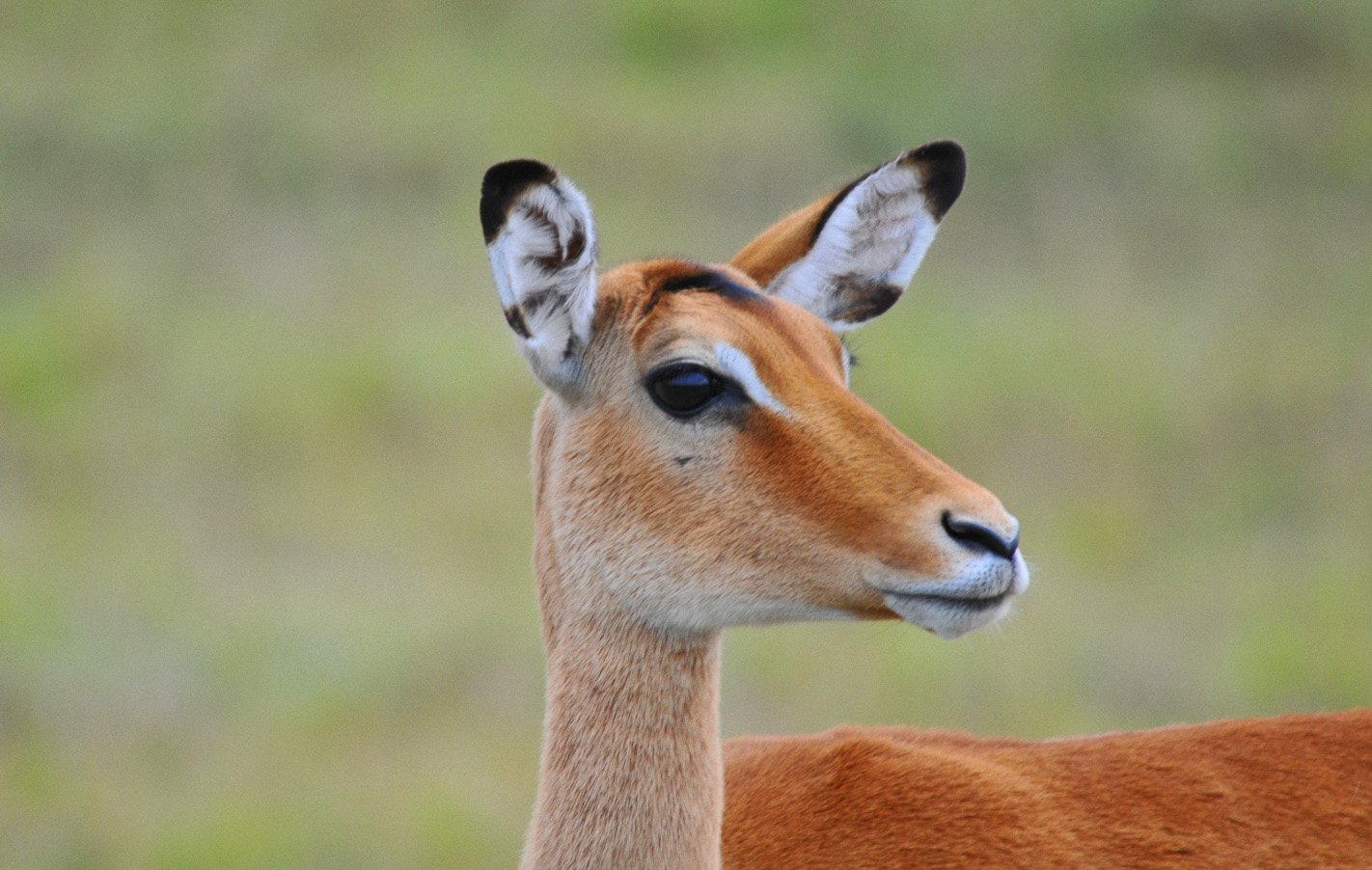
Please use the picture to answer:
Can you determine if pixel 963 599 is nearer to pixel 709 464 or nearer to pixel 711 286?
pixel 709 464

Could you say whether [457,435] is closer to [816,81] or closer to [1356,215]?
[816,81]

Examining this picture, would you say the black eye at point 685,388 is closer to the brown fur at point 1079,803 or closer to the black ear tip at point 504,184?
the black ear tip at point 504,184

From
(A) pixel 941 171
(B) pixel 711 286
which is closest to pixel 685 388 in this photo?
(B) pixel 711 286

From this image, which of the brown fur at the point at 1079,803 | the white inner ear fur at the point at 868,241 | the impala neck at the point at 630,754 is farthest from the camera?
the white inner ear fur at the point at 868,241

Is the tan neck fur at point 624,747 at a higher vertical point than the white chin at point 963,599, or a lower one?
lower

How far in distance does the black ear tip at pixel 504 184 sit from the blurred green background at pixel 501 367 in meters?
5.16

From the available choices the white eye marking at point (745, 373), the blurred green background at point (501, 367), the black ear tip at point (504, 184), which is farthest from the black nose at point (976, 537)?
the blurred green background at point (501, 367)

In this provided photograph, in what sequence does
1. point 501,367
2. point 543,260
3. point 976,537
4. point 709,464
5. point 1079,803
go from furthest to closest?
point 501,367 < point 1079,803 < point 543,260 < point 709,464 < point 976,537

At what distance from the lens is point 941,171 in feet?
15.4

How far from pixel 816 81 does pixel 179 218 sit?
6.27m

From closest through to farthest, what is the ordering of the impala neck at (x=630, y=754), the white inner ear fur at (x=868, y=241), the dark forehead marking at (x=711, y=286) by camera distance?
the impala neck at (x=630, y=754) → the dark forehead marking at (x=711, y=286) → the white inner ear fur at (x=868, y=241)

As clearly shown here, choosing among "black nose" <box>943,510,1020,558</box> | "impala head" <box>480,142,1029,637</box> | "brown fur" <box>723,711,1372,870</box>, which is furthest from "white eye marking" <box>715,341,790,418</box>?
"brown fur" <box>723,711,1372,870</box>

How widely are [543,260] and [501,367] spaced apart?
817 cm

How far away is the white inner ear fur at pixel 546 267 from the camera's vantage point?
13.0ft
